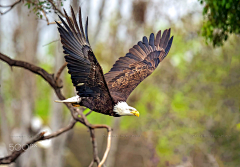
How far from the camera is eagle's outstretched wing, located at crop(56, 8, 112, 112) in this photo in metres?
3.51

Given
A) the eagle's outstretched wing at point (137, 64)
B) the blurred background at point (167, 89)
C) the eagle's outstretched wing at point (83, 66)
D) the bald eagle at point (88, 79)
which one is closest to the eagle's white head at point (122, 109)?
the bald eagle at point (88, 79)

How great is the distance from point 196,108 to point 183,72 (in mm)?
1579

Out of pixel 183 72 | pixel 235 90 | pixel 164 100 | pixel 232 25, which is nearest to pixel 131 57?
pixel 232 25

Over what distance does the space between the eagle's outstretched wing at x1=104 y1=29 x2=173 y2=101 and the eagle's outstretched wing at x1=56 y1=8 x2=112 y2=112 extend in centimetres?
85

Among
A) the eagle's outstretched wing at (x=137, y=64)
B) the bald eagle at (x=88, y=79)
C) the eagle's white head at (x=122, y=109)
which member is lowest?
the eagle's white head at (x=122, y=109)

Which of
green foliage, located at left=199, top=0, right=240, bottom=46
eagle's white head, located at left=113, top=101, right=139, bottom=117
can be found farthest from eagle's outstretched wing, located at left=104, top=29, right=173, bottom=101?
green foliage, located at left=199, top=0, right=240, bottom=46

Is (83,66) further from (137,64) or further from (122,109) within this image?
(137,64)

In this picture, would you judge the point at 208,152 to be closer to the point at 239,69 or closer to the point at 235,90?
the point at 235,90

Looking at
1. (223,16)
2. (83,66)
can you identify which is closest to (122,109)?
(83,66)

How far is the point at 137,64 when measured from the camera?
17.9 feet

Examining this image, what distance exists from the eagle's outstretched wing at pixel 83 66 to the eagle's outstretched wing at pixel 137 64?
2.78ft

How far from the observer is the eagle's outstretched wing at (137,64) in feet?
16.4

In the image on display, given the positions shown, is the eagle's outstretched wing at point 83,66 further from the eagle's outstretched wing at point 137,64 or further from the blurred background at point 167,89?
the blurred background at point 167,89

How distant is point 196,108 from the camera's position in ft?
38.2
